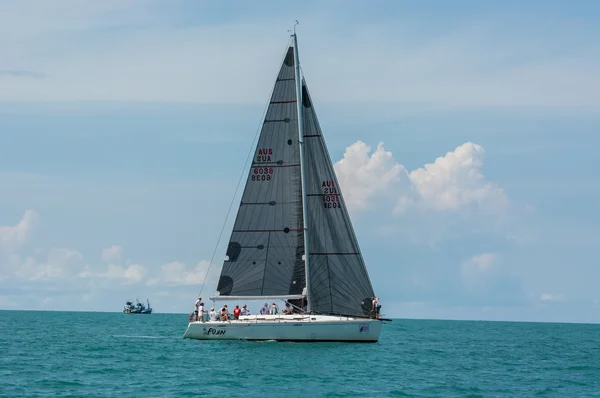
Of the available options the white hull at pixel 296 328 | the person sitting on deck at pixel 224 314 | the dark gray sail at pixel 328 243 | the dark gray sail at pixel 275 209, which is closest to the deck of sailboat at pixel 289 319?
the white hull at pixel 296 328

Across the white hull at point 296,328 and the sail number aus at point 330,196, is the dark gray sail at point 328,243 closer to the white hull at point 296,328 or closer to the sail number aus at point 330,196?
the sail number aus at point 330,196

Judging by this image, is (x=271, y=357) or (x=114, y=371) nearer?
(x=114, y=371)

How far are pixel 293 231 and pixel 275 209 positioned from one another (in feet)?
5.56

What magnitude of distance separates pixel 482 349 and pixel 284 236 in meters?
22.8

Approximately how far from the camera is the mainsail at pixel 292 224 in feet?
184

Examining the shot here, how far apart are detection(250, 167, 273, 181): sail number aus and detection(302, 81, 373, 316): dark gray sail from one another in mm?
2227

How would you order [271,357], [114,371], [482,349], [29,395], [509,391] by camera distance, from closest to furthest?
[29,395], [509,391], [114,371], [271,357], [482,349]

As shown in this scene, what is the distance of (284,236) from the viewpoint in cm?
5644

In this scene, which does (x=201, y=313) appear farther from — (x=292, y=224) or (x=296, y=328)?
(x=292, y=224)

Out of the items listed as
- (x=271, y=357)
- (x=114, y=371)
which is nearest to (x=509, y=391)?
(x=271, y=357)

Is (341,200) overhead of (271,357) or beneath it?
overhead

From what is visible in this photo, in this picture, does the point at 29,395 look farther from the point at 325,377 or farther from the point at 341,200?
the point at 341,200

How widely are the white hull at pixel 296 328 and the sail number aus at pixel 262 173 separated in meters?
8.17

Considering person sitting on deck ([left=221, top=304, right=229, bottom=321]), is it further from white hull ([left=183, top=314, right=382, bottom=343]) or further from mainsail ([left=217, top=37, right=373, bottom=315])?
mainsail ([left=217, top=37, right=373, bottom=315])
